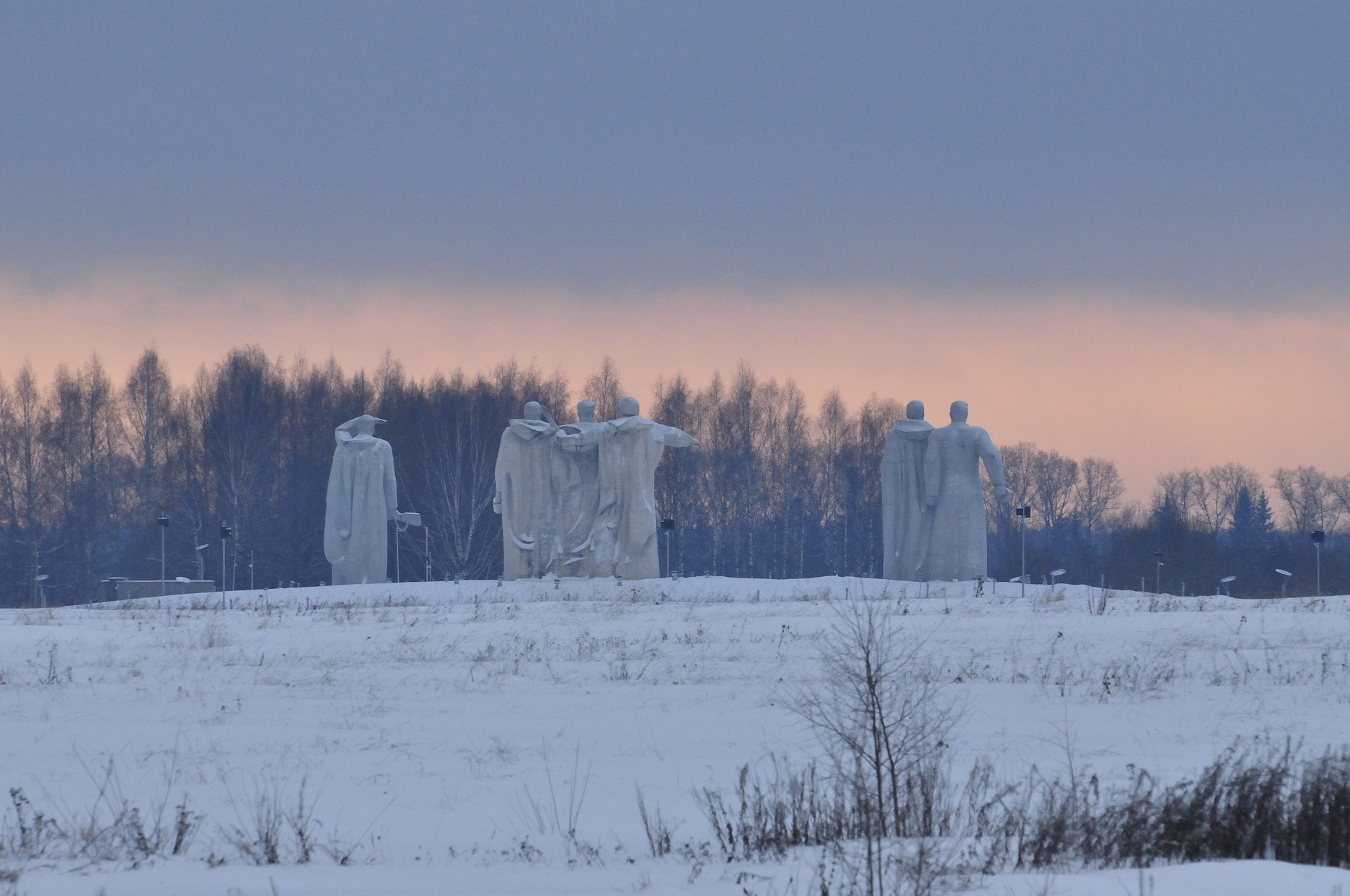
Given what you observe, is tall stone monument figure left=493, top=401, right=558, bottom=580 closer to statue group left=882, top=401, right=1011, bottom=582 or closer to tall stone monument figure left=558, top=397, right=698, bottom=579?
tall stone monument figure left=558, top=397, right=698, bottom=579

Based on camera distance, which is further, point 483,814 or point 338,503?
point 338,503

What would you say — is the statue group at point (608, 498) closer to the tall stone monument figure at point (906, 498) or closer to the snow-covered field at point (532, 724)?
the tall stone monument figure at point (906, 498)

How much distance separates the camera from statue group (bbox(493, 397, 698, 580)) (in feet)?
89.4

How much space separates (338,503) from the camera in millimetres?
29297

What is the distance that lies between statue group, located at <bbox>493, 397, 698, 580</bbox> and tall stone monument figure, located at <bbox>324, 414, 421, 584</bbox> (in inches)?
93.6

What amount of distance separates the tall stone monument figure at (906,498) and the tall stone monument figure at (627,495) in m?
3.70

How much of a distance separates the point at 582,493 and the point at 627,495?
1.14 meters

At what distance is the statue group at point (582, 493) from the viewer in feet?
89.4

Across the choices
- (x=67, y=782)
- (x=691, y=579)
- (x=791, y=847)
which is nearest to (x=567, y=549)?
(x=691, y=579)

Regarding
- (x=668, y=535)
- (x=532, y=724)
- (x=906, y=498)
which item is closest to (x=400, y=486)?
(x=668, y=535)

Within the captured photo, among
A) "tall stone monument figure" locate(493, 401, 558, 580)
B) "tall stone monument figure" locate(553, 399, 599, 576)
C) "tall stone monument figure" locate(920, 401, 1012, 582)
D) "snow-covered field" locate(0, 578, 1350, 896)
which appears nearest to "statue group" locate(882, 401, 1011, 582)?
"tall stone monument figure" locate(920, 401, 1012, 582)

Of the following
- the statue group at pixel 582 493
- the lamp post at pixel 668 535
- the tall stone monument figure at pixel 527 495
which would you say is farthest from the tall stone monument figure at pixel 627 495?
the tall stone monument figure at pixel 527 495

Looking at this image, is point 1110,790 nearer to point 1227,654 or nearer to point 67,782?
point 67,782

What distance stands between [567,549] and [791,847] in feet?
70.9
